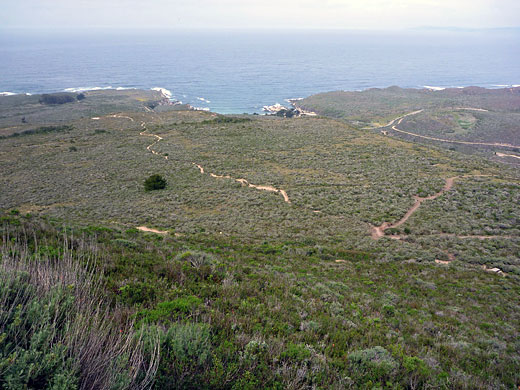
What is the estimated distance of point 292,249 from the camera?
1223cm

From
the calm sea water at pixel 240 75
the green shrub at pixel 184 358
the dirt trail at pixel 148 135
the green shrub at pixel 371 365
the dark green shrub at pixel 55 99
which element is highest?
the calm sea water at pixel 240 75

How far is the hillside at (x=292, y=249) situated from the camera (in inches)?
177

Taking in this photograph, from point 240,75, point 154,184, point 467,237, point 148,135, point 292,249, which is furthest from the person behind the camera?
point 240,75

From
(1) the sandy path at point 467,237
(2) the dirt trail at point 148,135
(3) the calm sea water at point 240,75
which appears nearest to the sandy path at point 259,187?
(1) the sandy path at point 467,237

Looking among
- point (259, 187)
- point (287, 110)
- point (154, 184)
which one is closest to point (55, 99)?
point (287, 110)

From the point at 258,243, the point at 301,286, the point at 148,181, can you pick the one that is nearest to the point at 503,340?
the point at 301,286

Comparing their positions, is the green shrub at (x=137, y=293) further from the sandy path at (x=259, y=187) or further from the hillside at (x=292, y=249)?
the sandy path at (x=259, y=187)

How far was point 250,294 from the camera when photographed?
22.1 feet

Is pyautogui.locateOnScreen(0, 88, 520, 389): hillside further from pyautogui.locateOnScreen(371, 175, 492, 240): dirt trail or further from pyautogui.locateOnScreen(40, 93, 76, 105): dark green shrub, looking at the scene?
pyautogui.locateOnScreen(40, 93, 76, 105): dark green shrub

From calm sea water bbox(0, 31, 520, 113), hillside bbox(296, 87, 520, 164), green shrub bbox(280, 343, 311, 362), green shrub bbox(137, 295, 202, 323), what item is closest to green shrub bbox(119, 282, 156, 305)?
green shrub bbox(137, 295, 202, 323)

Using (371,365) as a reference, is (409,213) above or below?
below

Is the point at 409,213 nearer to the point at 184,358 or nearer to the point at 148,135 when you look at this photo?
the point at 184,358

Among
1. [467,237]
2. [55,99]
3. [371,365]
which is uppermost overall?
[55,99]

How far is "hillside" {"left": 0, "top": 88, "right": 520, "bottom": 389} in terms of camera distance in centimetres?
450
